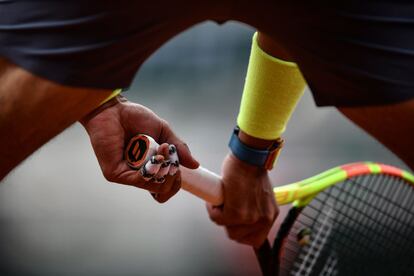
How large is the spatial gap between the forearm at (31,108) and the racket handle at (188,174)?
215 millimetres

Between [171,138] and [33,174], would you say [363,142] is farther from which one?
[171,138]

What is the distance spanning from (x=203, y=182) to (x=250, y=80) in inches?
8.6

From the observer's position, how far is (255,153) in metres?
1.32

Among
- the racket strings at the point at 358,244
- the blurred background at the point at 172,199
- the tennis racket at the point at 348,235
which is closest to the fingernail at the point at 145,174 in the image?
the tennis racket at the point at 348,235

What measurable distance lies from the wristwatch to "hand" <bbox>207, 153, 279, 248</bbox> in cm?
1

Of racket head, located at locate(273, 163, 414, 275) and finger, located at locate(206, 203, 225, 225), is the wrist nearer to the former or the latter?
finger, located at locate(206, 203, 225, 225)

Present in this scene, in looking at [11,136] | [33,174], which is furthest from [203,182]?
[33,174]

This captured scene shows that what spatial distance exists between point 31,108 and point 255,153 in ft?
2.00

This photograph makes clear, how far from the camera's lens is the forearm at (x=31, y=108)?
79 cm

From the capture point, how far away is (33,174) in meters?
2.42

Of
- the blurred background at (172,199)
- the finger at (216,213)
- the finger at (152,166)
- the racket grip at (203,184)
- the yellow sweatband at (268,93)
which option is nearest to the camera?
the finger at (152,166)

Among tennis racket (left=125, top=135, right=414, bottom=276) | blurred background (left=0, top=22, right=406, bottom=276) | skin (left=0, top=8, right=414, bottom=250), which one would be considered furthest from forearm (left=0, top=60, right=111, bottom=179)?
blurred background (left=0, top=22, right=406, bottom=276)

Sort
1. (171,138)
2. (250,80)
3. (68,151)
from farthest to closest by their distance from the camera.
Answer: (68,151) → (250,80) → (171,138)

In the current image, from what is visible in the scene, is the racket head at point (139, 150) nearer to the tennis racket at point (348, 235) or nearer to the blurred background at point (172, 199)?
the tennis racket at point (348, 235)
